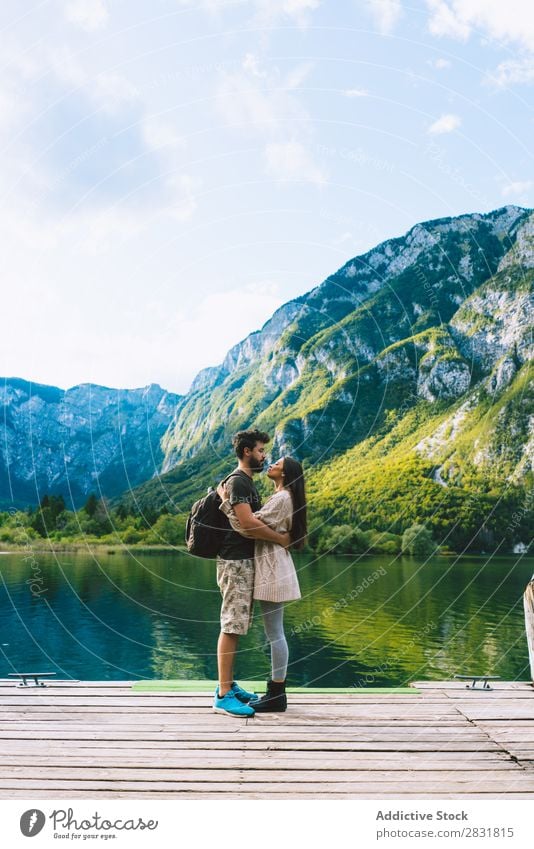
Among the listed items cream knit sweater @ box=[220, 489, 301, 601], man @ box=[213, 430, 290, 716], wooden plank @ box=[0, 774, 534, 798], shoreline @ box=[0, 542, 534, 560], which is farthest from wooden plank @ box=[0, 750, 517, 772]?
shoreline @ box=[0, 542, 534, 560]

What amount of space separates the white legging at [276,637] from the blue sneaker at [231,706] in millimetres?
318

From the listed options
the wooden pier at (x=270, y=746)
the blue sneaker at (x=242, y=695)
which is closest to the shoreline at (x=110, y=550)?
the wooden pier at (x=270, y=746)

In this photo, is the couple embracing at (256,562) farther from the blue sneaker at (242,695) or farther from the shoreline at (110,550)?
the shoreline at (110,550)

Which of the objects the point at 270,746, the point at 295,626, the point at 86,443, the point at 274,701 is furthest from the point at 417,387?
the point at 270,746

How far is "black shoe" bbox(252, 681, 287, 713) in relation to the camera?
5684 millimetres

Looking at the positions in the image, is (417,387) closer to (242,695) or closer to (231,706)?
(242,695)

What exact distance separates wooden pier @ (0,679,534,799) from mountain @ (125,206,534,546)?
1737 inches

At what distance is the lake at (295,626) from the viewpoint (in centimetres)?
2848

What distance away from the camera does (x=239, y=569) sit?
18.7ft

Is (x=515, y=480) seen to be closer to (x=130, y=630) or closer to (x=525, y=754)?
(x=130, y=630)

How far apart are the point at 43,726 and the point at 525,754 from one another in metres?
3.29

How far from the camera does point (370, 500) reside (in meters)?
73.1

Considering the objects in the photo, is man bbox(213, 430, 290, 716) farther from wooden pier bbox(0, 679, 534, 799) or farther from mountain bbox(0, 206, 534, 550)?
mountain bbox(0, 206, 534, 550)

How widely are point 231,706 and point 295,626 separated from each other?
106 feet
